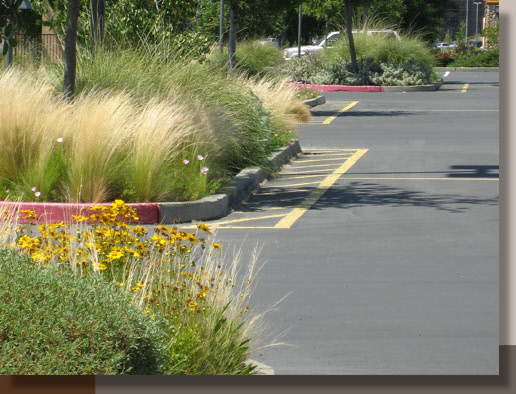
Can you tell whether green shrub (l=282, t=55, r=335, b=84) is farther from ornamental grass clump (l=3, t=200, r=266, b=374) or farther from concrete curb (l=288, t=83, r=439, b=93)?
ornamental grass clump (l=3, t=200, r=266, b=374)

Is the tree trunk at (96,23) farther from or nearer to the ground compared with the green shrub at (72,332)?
farther from the ground

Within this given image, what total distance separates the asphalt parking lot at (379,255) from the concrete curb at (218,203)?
0.57 ft

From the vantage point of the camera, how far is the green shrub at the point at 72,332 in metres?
4.20

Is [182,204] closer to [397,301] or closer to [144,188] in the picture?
[144,188]

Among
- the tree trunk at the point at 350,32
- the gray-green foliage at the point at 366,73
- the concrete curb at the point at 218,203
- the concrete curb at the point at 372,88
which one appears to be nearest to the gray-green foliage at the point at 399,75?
the gray-green foliage at the point at 366,73

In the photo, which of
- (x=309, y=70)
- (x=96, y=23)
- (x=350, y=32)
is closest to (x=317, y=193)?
(x=96, y=23)

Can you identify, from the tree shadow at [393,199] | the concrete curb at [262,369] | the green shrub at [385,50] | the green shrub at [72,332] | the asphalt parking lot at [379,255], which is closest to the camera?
the green shrub at [72,332]

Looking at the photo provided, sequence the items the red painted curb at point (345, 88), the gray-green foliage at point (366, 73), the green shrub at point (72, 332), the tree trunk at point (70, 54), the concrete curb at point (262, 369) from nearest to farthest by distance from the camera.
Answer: the green shrub at point (72, 332), the concrete curb at point (262, 369), the tree trunk at point (70, 54), the red painted curb at point (345, 88), the gray-green foliage at point (366, 73)

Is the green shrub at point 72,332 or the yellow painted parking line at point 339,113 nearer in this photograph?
the green shrub at point 72,332

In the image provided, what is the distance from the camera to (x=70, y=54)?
1289 cm

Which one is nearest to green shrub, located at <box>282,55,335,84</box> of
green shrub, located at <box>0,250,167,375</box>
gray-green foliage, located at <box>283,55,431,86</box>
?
gray-green foliage, located at <box>283,55,431,86</box>

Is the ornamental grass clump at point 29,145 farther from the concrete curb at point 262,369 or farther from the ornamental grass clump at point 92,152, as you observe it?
the concrete curb at point 262,369

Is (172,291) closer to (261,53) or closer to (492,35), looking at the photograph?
(261,53)

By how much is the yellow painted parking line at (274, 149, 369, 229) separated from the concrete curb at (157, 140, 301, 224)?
734 millimetres
